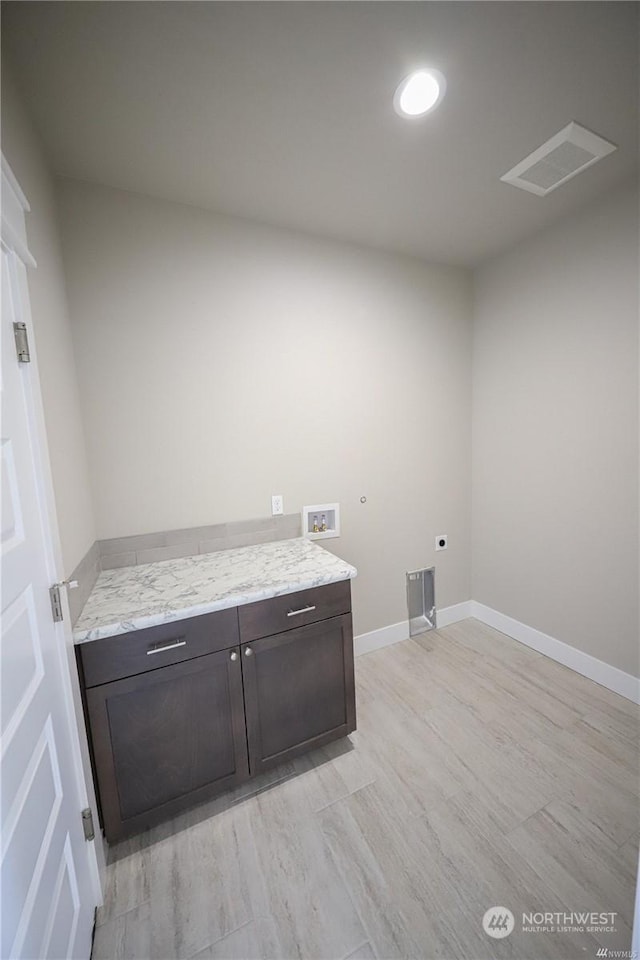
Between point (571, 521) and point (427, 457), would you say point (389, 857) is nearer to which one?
point (571, 521)

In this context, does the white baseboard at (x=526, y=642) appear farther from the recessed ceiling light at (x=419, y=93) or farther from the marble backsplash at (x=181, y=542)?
the recessed ceiling light at (x=419, y=93)

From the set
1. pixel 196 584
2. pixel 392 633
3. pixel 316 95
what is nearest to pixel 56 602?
pixel 196 584

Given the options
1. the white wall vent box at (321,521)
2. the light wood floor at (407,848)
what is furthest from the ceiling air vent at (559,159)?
the light wood floor at (407,848)

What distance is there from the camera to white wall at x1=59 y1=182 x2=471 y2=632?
1.65 meters

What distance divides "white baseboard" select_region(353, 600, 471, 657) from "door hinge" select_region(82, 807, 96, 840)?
5.03 feet

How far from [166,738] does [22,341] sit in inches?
53.9

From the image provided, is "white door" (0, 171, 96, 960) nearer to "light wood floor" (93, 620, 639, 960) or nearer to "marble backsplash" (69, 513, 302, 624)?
"light wood floor" (93, 620, 639, 960)

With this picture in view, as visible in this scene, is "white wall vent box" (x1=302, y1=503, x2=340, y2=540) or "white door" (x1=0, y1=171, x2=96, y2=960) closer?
"white door" (x1=0, y1=171, x2=96, y2=960)

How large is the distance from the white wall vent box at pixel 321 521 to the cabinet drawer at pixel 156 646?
876 millimetres

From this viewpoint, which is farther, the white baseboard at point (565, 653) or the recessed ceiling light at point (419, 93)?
the white baseboard at point (565, 653)

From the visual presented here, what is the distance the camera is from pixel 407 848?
1265 millimetres

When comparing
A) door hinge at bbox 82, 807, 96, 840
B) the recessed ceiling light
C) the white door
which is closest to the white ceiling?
the recessed ceiling light

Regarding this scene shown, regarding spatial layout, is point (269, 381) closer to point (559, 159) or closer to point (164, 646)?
point (164, 646)

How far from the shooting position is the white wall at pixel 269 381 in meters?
1.65
